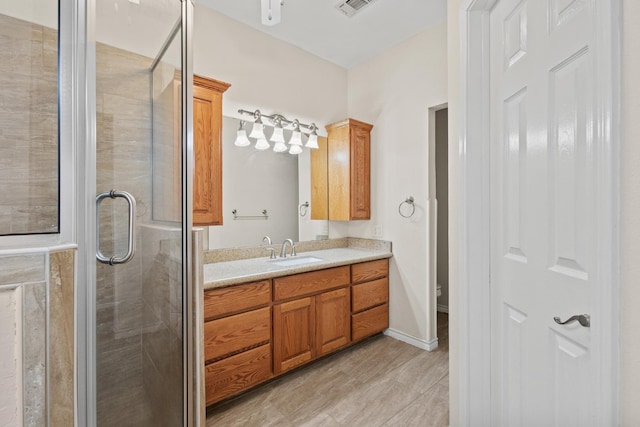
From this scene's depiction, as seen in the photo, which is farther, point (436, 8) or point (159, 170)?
point (436, 8)

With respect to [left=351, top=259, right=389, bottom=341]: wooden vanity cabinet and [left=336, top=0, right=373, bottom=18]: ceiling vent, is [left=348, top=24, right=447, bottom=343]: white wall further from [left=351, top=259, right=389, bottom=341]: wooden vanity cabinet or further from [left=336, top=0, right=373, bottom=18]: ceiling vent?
[left=336, top=0, right=373, bottom=18]: ceiling vent

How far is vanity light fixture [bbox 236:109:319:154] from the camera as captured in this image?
2500 mm

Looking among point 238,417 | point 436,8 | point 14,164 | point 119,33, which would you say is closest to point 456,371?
point 238,417

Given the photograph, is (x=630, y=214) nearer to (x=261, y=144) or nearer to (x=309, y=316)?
(x=309, y=316)

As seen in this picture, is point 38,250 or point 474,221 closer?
point 38,250

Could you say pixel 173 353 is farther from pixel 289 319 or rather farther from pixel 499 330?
pixel 499 330

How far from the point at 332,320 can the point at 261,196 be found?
1216 millimetres

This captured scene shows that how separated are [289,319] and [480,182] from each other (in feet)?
4.99

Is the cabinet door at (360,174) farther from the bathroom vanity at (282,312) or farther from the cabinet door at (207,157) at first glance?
the cabinet door at (207,157)

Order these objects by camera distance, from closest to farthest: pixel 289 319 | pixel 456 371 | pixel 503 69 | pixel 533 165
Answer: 1. pixel 533 165
2. pixel 503 69
3. pixel 456 371
4. pixel 289 319

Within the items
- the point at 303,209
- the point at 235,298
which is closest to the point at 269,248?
the point at 303,209

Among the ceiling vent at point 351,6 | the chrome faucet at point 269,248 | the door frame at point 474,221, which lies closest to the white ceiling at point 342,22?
the ceiling vent at point 351,6

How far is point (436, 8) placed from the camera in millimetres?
2311

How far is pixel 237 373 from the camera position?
1.82m
